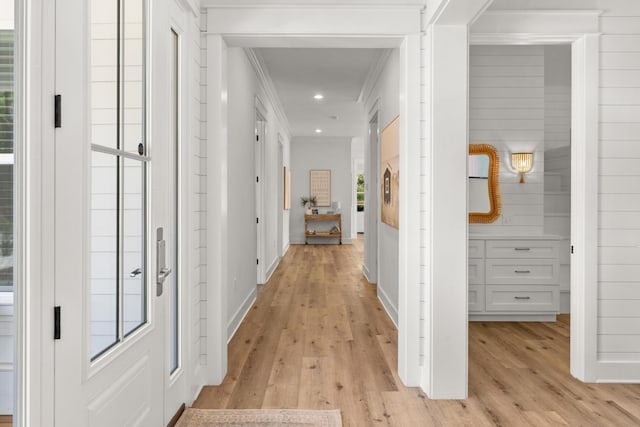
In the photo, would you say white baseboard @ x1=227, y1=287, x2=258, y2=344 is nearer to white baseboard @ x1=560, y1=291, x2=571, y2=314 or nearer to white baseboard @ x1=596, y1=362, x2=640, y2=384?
white baseboard @ x1=596, y1=362, x2=640, y2=384

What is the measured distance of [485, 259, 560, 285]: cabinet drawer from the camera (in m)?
3.97

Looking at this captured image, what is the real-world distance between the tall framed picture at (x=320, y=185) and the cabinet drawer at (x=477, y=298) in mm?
6661

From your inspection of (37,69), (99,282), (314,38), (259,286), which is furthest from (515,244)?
(37,69)

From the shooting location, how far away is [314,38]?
261cm

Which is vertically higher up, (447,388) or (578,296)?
(578,296)

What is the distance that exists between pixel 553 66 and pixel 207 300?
14.2 ft

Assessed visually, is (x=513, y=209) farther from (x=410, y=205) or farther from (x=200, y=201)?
(x=200, y=201)

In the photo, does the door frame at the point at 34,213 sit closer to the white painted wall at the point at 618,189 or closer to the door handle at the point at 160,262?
the door handle at the point at 160,262

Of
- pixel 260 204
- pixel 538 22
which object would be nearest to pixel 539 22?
pixel 538 22

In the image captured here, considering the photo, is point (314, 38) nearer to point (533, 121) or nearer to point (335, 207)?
point (533, 121)

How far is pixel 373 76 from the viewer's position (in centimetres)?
502

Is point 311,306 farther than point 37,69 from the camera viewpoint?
Yes

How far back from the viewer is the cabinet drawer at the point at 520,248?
397 centimetres

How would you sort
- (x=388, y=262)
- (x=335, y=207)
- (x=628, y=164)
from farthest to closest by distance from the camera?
(x=335, y=207) → (x=388, y=262) → (x=628, y=164)
